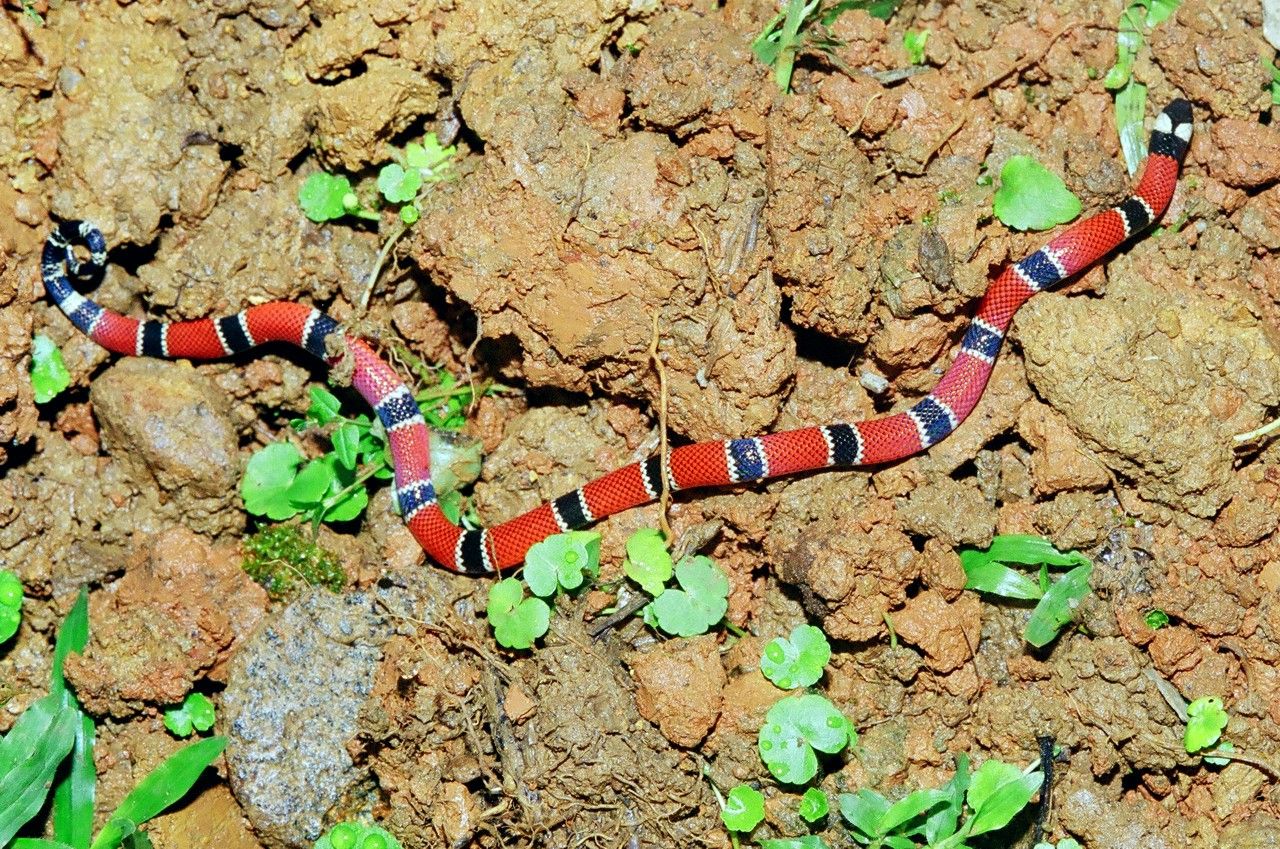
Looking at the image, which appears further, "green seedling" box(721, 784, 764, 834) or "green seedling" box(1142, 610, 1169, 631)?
"green seedling" box(1142, 610, 1169, 631)

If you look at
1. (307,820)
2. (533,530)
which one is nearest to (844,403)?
(533,530)

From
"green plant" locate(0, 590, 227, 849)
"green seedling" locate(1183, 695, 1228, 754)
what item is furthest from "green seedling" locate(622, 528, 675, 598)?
"green seedling" locate(1183, 695, 1228, 754)

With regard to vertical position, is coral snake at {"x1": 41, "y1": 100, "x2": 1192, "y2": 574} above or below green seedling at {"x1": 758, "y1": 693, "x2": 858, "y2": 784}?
above

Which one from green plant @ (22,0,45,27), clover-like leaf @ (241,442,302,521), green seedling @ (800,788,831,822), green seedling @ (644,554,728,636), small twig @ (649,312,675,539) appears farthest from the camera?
clover-like leaf @ (241,442,302,521)

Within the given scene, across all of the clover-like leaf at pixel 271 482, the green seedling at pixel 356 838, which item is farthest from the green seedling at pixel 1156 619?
the clover-like leaf at pixel 271 482

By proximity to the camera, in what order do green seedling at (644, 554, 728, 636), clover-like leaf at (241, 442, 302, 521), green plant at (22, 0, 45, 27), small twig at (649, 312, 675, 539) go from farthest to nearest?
clover-like leaf at (241, 442, 302, 521)
green plant at (22, 0, 45, 27)
small twig at (649, 312, 675, 539)
green seedling at (644, 554, 728, 636)

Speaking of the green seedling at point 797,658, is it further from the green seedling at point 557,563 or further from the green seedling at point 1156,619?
the green seedling at point 1156,619

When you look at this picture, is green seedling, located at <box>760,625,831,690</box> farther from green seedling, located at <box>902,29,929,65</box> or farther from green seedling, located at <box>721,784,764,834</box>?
green seedling, located at <box>902,29,929,65</box>
